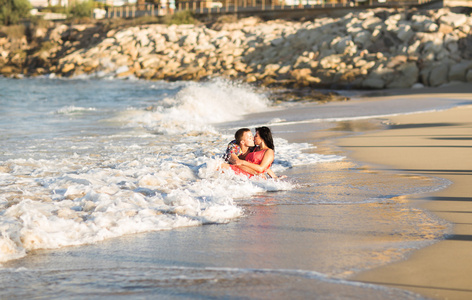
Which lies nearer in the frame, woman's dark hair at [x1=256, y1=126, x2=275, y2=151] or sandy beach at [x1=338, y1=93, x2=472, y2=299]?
sandy beach at [x1=338, y1=93, x2=472, y2=299]

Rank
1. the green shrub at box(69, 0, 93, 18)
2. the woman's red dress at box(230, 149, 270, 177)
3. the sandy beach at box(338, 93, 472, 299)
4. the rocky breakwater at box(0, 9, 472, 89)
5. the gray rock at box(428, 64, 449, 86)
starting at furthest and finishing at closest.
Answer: the green shrub at box(69, 0, 93, 18), the rocky breakwater at box(0, 9, 472, 89), the gray rock at box(428, 64, 449, 86), the woman's red dress at box(230, 149, 270, 177), the sandy beach at box(338, 93, 472, 299)

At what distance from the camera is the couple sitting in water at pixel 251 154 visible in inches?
301

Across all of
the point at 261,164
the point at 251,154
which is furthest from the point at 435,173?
the point at 251,154

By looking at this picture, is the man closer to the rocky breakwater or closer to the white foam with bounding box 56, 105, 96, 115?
the white foam with bounding box 56, 105, 96, 115

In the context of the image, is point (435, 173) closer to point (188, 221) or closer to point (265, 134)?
point (265, 134)

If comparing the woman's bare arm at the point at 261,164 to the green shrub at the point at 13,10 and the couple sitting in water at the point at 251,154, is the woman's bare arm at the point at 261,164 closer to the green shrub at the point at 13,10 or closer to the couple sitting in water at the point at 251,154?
the couple sitting in water at the point at 251,154

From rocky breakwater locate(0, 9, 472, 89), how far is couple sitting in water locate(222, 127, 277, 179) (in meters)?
20.6

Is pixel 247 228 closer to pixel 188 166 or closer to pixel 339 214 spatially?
pixel 339 214

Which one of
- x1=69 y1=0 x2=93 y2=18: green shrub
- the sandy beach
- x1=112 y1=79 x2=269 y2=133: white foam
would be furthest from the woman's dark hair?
x1=69 y1=0 x2=93 y2=18: green shrub

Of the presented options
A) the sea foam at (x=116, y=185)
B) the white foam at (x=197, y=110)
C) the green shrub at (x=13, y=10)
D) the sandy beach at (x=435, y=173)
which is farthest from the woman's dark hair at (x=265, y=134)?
the green shrub at (x=13, y=10)

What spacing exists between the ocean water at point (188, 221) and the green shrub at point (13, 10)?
53452mm

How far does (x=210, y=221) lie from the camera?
5.55 metres

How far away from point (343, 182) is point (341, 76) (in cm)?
2306

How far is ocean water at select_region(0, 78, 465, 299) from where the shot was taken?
3938 mm
